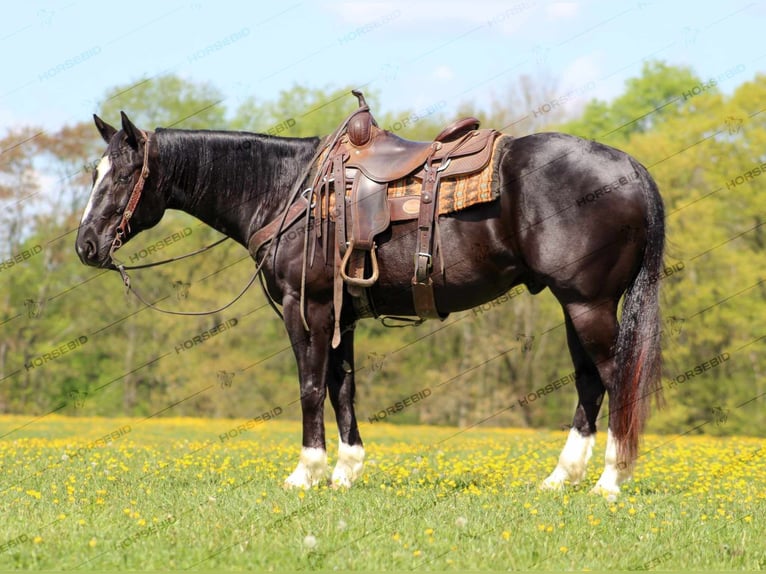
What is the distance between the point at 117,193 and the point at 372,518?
419 cm

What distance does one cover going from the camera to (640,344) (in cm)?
785

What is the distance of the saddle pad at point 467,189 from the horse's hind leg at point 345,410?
5.16 ft

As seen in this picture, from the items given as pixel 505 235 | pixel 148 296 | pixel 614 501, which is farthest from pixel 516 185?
pixel 148 296

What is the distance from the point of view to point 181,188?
9.07m

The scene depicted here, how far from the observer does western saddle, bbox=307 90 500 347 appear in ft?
27.0

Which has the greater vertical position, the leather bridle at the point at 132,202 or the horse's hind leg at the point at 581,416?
the leather bridle at the point at 132,202

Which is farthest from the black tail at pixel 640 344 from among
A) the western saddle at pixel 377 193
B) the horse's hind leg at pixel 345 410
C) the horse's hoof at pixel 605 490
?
the horse's hind leg at pixel 345 410

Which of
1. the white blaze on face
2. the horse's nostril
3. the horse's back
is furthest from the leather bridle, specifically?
the horse's back

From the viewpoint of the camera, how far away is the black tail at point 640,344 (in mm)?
7754

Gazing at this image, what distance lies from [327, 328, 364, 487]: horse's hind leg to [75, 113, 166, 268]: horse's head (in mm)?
2351

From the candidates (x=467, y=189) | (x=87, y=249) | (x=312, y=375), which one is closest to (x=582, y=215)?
(x=467, y=189)

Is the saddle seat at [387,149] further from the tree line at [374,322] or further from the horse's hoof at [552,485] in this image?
the tree line at [374,322]

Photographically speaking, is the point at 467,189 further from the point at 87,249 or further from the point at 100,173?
the point at 87,249

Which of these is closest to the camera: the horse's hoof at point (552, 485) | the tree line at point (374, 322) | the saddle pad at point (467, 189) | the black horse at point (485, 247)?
the black horse at point (485, 247)
